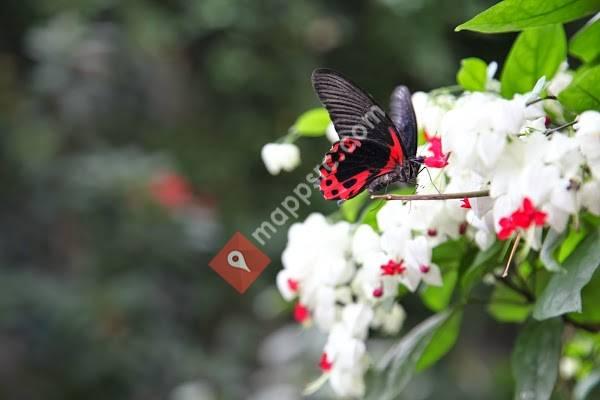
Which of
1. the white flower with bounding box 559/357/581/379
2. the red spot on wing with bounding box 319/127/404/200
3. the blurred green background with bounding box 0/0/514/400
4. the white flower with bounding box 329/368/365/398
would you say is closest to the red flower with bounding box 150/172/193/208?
the blurred green background with bounding box 0/0/514/400

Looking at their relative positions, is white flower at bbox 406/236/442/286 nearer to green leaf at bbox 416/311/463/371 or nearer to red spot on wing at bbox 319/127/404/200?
red spot on wing at bbox 319/127/404/200

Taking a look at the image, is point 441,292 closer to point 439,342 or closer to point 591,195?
point 439,342

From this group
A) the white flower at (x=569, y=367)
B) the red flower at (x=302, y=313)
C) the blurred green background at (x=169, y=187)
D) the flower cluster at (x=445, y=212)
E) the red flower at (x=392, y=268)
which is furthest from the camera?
the blurred green background at (x=169, y=187)

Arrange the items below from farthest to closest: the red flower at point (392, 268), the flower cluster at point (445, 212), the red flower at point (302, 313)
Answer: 1. the red flower at point (302, 313)
2. the red flower at point (392, 268)
3. the flower cluster at point (445, 212)

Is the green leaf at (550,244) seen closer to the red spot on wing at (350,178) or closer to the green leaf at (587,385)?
the red spot on wing at (350,178)

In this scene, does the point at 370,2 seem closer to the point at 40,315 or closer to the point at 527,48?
the point at 40,315

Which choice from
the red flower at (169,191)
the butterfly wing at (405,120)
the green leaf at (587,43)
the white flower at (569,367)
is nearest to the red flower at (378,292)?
the butterfly wing at (405,120)

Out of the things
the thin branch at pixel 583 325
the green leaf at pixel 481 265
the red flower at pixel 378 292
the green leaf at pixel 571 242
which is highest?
the red flower at pixel 378 292
